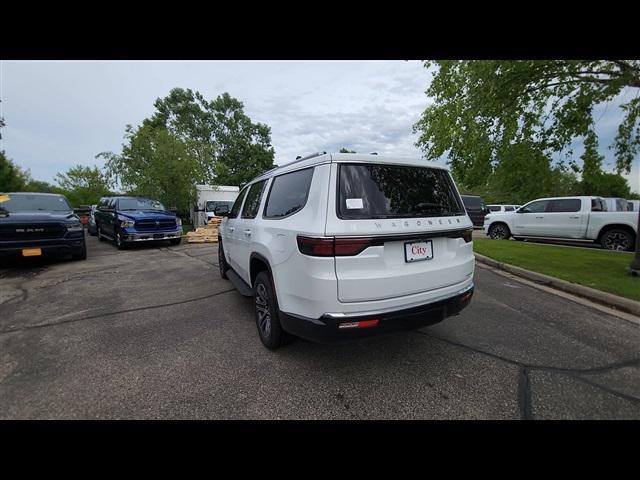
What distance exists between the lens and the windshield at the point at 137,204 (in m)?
9.95

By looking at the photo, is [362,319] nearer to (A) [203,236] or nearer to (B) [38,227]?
(B) [38,227]

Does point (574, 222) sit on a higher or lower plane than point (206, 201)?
lower

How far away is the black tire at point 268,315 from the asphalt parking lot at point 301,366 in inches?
5.4

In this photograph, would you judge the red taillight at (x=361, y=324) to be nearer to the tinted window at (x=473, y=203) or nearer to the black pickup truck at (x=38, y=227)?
the black pickup truck at (x=38, y=227)

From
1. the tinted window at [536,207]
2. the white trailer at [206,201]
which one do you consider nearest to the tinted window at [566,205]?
the tinted window at [536,207]

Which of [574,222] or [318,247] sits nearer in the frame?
[318,247]

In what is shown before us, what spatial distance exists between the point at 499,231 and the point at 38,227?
599 inches

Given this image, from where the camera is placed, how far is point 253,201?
3.73m

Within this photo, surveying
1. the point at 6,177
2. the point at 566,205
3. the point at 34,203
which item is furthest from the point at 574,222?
the point at 6,177

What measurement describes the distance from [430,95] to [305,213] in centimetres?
659

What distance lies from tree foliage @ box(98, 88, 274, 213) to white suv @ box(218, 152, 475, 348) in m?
13.6
